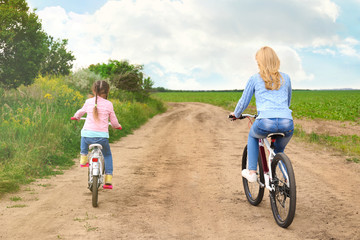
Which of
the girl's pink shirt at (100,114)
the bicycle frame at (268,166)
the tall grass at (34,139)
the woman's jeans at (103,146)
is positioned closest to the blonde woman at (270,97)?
the bicycle frame at (268,166)

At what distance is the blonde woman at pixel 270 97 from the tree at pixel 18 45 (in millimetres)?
30616

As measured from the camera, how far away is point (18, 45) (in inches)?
1240

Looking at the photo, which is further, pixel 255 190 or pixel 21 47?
pixel 21 47

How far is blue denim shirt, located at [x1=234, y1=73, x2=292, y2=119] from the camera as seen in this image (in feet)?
14.8

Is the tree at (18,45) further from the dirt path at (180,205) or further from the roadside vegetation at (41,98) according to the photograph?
the dirt path at (180,205)

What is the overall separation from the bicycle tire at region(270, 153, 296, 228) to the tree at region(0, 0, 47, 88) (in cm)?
3107

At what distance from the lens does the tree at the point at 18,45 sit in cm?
3084

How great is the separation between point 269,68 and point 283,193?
1622 millimetres

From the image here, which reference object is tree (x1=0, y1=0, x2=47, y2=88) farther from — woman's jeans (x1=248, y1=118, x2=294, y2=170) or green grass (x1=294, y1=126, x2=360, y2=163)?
woman's jeans (x1=248, y1=118, x2=294, y2=170)

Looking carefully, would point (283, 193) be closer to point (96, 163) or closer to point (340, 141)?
point (96, 163)

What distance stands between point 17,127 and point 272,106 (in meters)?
6.85

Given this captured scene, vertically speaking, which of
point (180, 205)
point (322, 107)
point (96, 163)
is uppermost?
point (322, 107)

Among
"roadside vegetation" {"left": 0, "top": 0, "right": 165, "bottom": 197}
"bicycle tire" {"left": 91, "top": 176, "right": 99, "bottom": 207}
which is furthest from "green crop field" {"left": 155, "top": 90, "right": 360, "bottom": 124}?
"bicycle tire" {"left": 91, "top": 176, "right": 99, "bottom": 207}

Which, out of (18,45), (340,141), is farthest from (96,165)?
(18,45)
